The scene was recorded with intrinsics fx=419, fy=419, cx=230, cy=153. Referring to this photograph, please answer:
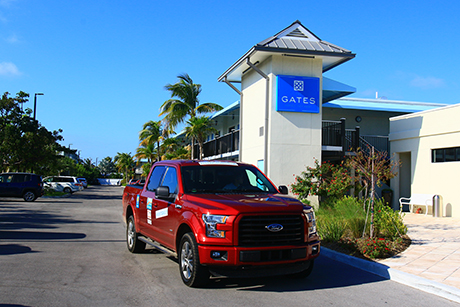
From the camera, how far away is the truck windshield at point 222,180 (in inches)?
276

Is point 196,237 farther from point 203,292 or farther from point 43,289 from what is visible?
point 43,289

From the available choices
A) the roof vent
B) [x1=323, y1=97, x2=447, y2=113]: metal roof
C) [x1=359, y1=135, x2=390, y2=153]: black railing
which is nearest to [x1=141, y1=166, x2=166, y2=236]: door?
the roof vent

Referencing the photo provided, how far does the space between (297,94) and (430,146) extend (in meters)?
5.84

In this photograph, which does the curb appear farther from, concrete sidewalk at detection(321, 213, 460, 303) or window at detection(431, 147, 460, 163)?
window at detection(431, 147, 460, 163)

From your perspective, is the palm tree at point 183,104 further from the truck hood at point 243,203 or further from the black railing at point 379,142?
the truck hood at point 243,203

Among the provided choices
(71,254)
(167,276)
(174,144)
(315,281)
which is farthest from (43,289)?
(174,144)

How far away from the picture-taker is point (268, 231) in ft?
19.0

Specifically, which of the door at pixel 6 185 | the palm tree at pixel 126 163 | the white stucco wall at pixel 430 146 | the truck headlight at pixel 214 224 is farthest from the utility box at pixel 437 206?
the palm tree at pixel 126 163

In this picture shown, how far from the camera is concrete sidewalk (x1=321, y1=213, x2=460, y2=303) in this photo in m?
6.29

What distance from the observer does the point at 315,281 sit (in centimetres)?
667

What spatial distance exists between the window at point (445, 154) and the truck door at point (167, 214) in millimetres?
12760

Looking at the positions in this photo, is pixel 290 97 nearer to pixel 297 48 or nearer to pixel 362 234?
pixel 297 48

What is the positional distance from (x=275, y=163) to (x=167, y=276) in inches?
438

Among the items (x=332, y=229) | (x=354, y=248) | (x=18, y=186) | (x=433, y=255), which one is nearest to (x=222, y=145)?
(x=18, y=186)
